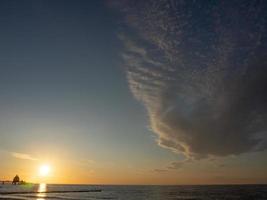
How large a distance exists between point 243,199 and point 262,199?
18.7ft

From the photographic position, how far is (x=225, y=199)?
100188 mm

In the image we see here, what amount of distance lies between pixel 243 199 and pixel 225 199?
5561mm

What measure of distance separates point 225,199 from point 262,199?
442 inches

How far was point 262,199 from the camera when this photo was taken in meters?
97.9

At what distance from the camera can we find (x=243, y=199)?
99.2 meters
